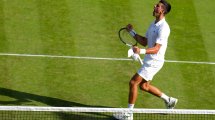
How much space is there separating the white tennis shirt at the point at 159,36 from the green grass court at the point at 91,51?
1347 mm

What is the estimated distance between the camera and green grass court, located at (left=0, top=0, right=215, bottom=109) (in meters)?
12.6

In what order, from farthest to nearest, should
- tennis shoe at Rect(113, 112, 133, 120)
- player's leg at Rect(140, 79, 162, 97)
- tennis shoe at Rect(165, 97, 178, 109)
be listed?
tennis shoe at Rect(165, 97, 178, 109) → player's leg at Rect(140, 79, 162, 97) → tennis shoe at Rect(113, 112, 133, 120)

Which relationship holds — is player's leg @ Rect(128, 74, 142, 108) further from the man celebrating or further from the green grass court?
the green grass court

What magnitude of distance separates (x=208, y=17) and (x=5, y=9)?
5.37 m

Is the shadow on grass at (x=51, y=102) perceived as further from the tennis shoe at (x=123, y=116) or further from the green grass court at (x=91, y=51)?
the tennis shoe at (x=123, y=116)

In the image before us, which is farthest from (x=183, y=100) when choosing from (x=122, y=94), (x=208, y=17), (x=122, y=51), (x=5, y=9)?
(x=5, y=9)

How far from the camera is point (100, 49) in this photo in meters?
14.2

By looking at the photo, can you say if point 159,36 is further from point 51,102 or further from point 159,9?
point 51,102

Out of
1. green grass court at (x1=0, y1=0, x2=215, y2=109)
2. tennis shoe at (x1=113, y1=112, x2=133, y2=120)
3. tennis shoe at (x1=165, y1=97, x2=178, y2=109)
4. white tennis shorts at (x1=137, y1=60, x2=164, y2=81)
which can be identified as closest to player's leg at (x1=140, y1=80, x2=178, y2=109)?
tennis shoe at (x1=165, y1=97, x2=178, y2=109)

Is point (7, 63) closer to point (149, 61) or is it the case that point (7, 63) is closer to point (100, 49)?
point (100, 49)

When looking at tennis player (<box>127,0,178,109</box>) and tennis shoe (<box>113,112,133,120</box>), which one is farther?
tennis shoe (<box>113,112,133,120</box>)

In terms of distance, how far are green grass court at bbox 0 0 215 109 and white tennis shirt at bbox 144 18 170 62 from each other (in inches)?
53.0

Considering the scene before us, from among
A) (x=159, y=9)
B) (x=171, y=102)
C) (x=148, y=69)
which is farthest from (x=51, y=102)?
(x=159, y=9)

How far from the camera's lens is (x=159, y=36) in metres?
11.3
